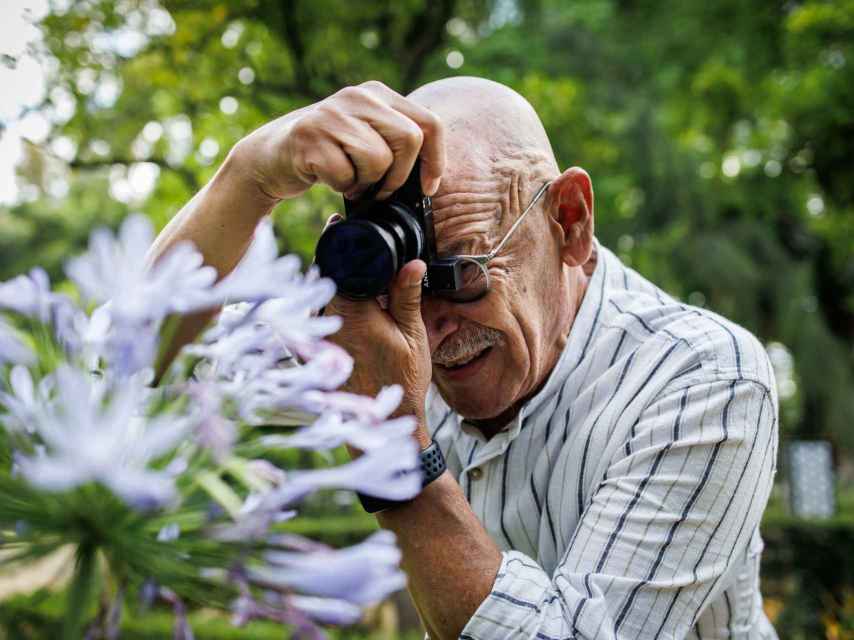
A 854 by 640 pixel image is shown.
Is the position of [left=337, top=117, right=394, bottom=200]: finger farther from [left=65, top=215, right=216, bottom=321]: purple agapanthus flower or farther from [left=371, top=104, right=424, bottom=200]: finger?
[left=65, top=215, right=216, bottom=321]: purple agapanthus flower

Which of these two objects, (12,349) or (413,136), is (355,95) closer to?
(413,136)

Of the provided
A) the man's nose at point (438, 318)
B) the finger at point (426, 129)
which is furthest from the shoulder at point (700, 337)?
the finger at point (426, 129)

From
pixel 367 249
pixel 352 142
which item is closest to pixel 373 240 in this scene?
pixel 367 249

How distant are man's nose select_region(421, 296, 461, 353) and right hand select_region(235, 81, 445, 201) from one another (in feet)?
1.41

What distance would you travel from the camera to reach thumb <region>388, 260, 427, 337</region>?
1.29 m

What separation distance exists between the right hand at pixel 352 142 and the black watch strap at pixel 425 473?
399 mm

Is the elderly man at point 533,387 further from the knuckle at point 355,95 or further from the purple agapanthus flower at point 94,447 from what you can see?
the purple agapanthus flower at point 94,447

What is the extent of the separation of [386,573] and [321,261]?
2.05 ft

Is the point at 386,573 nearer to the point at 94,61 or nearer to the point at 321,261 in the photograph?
the point at 321,261

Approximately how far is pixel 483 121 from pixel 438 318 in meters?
0.44

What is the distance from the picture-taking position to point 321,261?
1.13 metres

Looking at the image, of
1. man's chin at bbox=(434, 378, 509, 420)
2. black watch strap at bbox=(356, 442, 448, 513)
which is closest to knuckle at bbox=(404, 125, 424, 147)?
black watch strap at bbox=(356, 442, 448, 513)

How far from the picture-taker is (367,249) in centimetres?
111

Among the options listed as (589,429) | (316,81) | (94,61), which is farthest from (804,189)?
(589,429)
